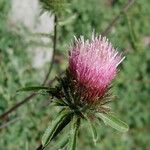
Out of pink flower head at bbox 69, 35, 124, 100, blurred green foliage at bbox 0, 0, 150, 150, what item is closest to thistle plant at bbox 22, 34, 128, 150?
pink flower head at bbox 69, 35, 124, 100

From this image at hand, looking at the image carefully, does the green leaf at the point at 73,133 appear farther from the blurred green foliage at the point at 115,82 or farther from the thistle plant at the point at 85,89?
the blurred green foliage at the point at 115,82

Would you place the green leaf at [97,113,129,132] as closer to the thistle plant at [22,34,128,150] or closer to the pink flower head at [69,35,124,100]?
the thistle plant at [22,34,128,150]

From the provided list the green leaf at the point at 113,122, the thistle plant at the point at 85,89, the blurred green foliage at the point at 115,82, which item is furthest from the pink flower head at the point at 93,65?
the blurred green foliage at the point at 115,82

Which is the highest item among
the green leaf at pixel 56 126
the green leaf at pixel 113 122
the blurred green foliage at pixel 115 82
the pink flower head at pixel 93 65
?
the blurred green foliage at pixel 115 82

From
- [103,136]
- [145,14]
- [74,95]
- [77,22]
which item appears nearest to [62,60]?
[77,22]

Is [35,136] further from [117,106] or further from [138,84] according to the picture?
[138,84]

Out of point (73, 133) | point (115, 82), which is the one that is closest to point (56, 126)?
point (73, 133)

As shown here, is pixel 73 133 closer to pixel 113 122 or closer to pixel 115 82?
pixel 113 122
